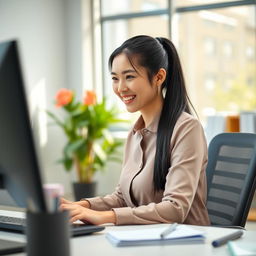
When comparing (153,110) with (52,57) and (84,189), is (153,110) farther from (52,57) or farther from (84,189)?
(52,57)

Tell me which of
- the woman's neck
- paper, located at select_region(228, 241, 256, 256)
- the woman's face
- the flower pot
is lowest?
the flower pot

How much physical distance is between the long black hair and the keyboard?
0.42m

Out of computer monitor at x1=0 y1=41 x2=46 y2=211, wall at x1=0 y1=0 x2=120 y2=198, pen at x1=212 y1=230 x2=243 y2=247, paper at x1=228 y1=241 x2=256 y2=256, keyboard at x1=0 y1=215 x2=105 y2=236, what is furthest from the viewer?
wall at x1=0 y1=0 x2=120 y2=198

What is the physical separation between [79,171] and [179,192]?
3.63 metres

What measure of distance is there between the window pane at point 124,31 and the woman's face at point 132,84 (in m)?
3.55

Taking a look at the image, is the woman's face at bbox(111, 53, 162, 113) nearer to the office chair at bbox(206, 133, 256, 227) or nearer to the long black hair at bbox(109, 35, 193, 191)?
the long black hair at bbox(109, 35, 193, 191)

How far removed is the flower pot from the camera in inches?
203

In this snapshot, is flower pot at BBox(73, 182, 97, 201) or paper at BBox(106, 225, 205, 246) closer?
paper at BBox(106, 225, 205, 246)

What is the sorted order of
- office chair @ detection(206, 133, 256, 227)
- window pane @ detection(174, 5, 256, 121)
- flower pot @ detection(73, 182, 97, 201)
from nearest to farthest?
office chair @ detection(206, 133, 256, 227), window pane @ detection(174, 5, 256, 121), flower pot @ detection(73, 182, 97, 201)

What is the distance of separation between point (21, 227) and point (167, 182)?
1.67 ft

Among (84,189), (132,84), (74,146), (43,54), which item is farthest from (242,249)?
(43,54)

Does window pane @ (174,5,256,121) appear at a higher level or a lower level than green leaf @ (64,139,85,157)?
higher

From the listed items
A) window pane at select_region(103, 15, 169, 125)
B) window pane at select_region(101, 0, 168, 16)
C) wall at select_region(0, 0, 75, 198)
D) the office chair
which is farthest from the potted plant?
the office chair

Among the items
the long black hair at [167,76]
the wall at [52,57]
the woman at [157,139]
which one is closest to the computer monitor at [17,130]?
the woman at [157,139]
